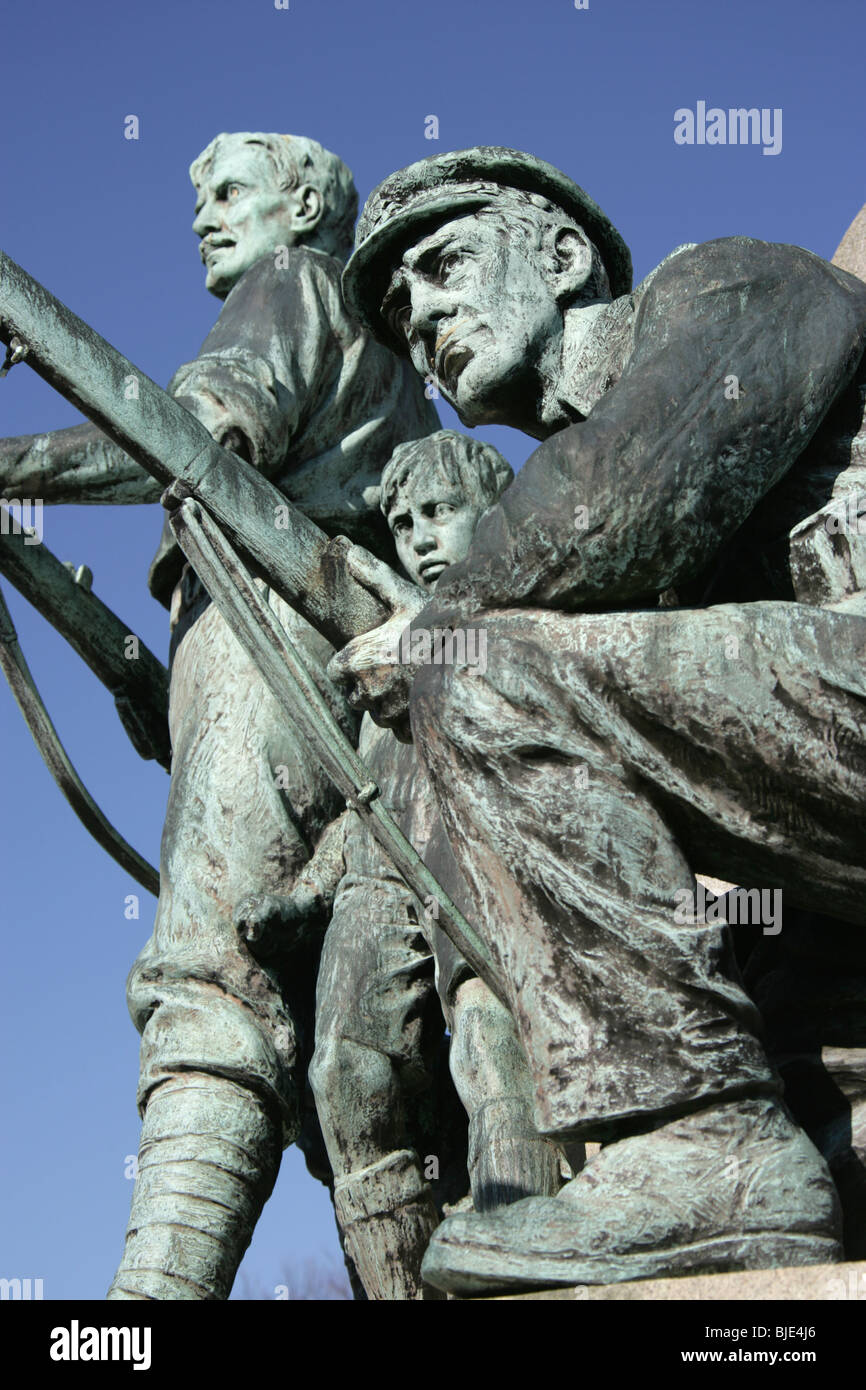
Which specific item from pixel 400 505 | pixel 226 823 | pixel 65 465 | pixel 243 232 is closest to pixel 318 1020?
pixel 226 823

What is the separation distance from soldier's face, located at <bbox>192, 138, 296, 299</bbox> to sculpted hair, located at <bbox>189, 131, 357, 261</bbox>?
1.3 inches

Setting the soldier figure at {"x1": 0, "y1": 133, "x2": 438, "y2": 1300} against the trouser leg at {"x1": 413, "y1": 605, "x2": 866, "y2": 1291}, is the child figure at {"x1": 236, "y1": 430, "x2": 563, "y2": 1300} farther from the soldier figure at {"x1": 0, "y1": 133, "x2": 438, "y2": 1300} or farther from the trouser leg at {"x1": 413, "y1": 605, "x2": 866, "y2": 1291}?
the trouser leg at {"x1": 413, "y1": 605, "x2": 866, "y2": 1291}

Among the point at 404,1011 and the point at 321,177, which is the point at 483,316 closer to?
the point at 404,1011

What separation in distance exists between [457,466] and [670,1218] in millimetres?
2398

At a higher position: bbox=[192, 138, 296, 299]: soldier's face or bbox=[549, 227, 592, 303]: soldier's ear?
bbox=[192, 138, 296, 299]: soldier's face

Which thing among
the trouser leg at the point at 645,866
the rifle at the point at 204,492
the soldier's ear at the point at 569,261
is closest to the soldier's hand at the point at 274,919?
the rifle at the point at 204,492

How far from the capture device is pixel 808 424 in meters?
3.44

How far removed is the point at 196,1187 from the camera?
4.34 m

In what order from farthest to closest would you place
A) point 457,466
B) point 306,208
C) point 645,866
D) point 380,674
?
point 306,208, point 457,466, point 380,674, point 645,866

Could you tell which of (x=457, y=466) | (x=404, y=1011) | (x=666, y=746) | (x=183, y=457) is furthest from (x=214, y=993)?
(x=666, y=746)

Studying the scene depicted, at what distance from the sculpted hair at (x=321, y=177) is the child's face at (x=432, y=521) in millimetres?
1417

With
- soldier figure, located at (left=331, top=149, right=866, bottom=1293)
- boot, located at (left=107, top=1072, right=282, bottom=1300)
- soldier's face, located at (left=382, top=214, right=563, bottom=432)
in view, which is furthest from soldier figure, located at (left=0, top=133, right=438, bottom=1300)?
soldier figure, located at (left=331, top=149, right=866, bottom=1293)

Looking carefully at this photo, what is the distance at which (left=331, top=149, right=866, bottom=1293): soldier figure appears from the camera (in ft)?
9.53
